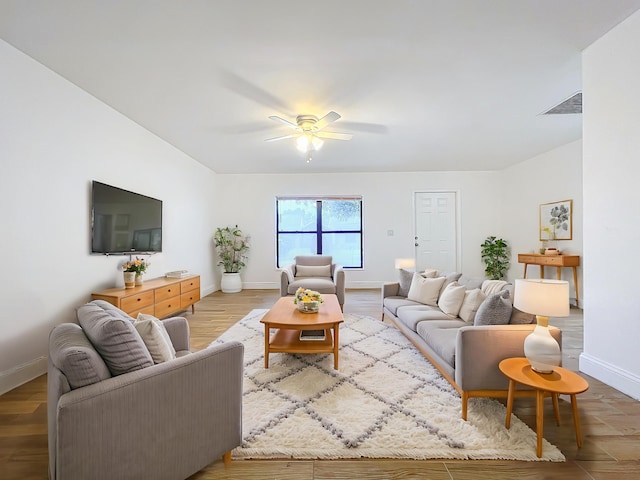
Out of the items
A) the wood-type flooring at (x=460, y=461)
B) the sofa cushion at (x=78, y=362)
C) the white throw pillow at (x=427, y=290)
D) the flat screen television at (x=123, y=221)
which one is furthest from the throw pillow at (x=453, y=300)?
the flat screen television at (x=123, y=221)

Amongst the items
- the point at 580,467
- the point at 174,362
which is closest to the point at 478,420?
the point at 580,467

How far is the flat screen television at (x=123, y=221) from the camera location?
10.1ft

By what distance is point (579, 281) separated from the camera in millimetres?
4652

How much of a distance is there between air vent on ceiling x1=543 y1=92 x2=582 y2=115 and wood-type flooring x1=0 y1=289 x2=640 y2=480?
2907 millimetres

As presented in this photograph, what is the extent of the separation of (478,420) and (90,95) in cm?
443

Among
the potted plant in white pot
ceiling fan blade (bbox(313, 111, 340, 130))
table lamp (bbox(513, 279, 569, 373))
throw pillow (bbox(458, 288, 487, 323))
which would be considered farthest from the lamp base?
the potted plant in white pot

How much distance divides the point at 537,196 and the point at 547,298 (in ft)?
16.0

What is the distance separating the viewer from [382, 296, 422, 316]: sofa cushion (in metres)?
3.42

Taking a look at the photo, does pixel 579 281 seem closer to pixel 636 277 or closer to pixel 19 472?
pixel 636 277

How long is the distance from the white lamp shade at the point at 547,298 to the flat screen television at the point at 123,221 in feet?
12.5

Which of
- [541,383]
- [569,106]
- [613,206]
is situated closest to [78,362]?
[541,383]

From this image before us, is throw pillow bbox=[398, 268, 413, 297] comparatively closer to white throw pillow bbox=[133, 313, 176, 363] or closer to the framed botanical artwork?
white throw pillow bbox=[133, 313, 176, 363]

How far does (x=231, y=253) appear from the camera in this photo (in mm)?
6480

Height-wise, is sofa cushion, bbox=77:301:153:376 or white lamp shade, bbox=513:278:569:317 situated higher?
white lamp shade, bbox=513:278:569:317
